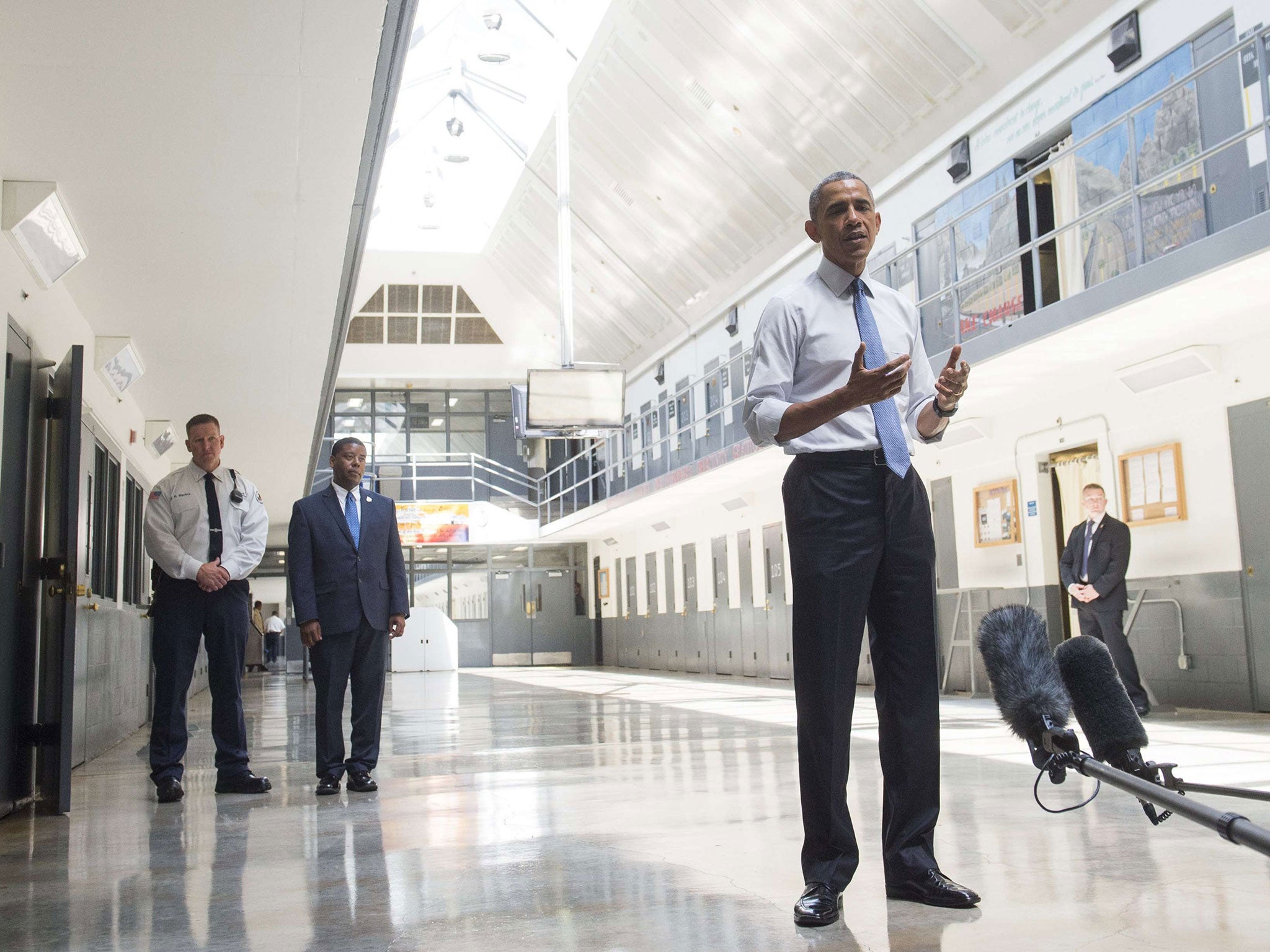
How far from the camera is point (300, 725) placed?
911 centimetres

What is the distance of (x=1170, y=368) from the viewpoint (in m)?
8.62

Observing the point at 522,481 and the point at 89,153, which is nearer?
the point at 89,153

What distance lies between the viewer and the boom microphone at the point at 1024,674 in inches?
81.4

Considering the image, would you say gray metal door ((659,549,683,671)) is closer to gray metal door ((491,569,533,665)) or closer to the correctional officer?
gray metal door ((491,569,533,665))

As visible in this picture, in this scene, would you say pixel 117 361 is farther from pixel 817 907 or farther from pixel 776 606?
pixel 776 606

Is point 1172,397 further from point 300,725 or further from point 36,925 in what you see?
point 36,925

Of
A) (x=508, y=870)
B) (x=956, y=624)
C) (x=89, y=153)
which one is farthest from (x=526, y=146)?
(x=508, y=870)

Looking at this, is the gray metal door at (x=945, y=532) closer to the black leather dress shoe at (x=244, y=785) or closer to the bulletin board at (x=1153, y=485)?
the bulletin board at (x=1153, y=485)

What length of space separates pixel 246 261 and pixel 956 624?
7.35 metres

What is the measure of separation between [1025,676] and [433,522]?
2409 cm

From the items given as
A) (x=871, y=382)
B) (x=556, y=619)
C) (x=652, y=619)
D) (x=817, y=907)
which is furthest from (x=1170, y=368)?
(x=556, y=619)

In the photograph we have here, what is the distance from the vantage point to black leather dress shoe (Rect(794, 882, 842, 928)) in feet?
8.08

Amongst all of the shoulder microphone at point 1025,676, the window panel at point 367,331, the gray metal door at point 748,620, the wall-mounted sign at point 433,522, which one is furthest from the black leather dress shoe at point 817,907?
the window panel at point 367,331

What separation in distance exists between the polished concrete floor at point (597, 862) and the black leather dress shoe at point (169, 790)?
0.10 meters
